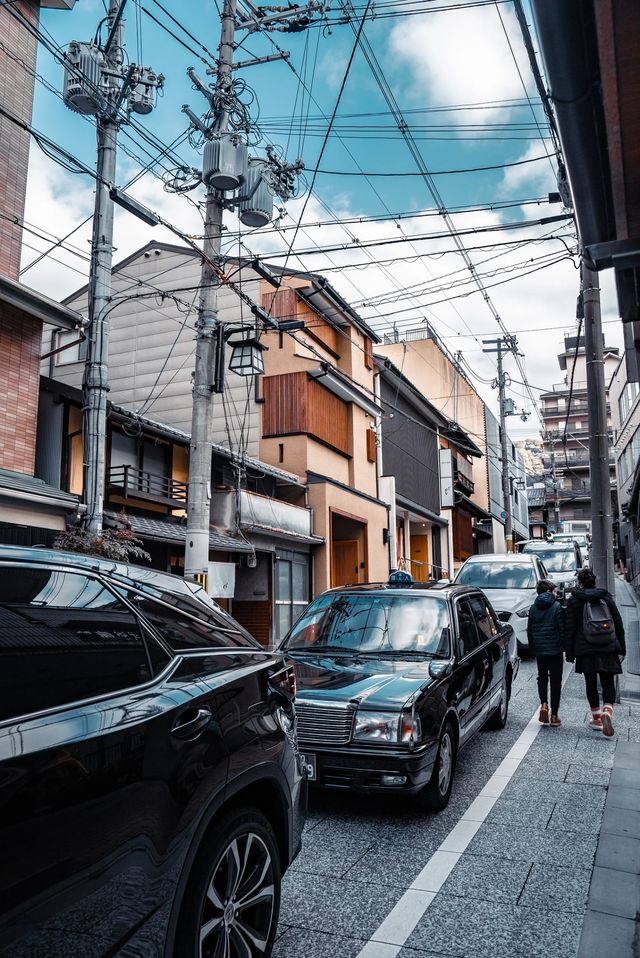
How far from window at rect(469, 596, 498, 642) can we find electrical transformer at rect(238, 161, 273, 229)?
8.13 meters

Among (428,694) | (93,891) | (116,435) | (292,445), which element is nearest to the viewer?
(93,891)

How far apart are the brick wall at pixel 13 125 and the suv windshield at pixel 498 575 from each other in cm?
1135

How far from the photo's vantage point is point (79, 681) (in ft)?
8.00

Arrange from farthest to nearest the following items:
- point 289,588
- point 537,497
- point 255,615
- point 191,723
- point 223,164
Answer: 1. point 537,497
2. point 289,588
3. point 255,615
4. point 223,164
5. point 191,723

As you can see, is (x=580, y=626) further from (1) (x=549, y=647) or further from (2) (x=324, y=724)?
(2) (x=324, y=724)

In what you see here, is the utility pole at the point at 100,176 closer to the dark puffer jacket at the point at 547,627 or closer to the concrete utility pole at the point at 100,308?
the concrete utility pole at the point at 100,308

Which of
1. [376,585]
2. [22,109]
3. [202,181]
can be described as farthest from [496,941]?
[22,109]

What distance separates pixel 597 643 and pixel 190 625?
21.7 feet

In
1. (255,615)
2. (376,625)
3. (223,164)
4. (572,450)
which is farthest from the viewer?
(572,450)

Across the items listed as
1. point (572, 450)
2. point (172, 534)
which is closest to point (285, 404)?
point (172, 534)

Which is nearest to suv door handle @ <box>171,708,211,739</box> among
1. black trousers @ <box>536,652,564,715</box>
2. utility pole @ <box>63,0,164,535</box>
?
black trousers @ <box>536,652,564,715</box>

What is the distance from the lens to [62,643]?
2.43 m

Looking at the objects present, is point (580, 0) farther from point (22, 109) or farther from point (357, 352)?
point (357, 352)

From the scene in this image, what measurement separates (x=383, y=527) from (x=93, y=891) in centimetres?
2684
